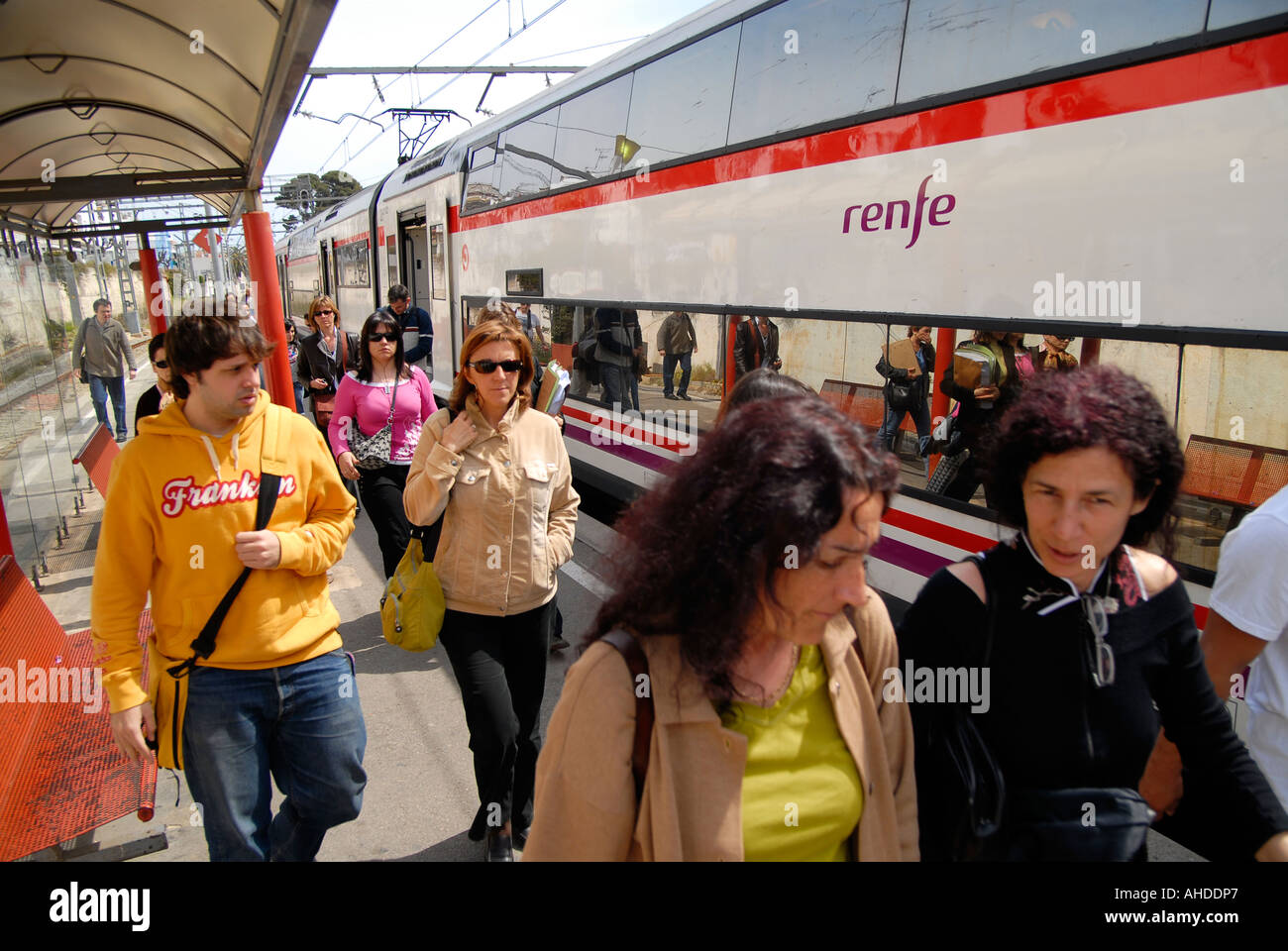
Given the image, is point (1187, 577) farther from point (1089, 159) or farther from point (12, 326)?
point (12, 326)

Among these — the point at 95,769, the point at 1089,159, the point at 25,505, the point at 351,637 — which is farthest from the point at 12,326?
the point at 1089,159

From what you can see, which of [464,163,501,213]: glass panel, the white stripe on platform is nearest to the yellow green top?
the white stripe on platform

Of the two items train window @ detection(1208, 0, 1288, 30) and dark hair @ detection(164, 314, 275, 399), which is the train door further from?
train window @ detection(1208, 0, 1288, 30)

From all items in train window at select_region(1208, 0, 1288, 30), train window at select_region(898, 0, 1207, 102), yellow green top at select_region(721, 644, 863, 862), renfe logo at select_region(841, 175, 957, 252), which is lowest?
yellow green top at select_region(721, 644, 863, 862)

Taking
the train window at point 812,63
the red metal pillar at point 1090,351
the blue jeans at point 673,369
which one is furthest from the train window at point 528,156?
the red metal pillar at point 1090,351

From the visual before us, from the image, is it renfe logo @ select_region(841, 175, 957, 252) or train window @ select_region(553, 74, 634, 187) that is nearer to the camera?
renfe logo @ select_region(841, 175, 957, 252)

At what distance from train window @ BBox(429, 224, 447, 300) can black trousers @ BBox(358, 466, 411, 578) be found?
6855 millimetres

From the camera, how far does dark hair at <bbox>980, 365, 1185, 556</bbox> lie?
5.48ft

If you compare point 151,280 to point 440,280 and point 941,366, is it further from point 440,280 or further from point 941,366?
point 941,366

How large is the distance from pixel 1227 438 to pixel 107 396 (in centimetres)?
1302

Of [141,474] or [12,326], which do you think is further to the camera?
[12,326]
